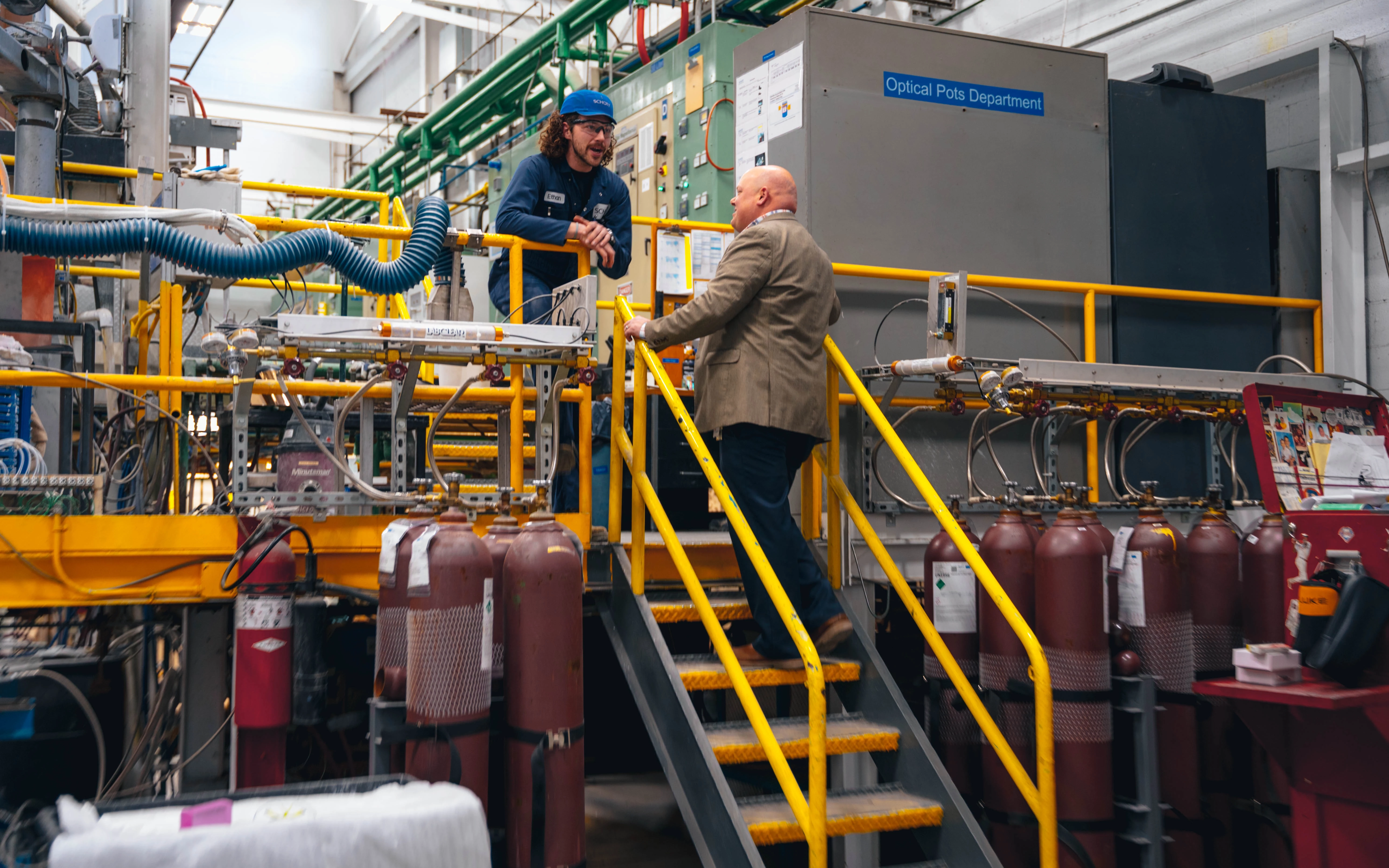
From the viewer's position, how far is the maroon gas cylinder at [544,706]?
3.11 metres

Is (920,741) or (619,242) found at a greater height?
(619,242)

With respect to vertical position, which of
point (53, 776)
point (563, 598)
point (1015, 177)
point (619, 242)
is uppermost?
point (1015, 177)

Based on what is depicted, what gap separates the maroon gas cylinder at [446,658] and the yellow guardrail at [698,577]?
677 mm

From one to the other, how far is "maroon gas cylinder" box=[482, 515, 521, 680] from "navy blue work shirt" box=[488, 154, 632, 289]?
1.39 meters

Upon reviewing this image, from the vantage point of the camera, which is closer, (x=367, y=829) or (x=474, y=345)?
(x=367, y=829)

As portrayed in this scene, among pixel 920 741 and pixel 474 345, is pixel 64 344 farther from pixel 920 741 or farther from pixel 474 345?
pixel 920 741

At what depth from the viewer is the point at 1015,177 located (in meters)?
5.21

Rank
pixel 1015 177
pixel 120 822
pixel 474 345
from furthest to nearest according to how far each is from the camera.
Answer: pixel 1015 177 < pixel 474 345 < pixel 120 822

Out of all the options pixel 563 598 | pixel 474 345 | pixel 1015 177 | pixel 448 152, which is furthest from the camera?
pixel 448 152

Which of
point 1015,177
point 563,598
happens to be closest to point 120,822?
point 563,598

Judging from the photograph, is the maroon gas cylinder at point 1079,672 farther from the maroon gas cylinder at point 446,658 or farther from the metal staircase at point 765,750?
the maroon gas cylinder at point 446,658

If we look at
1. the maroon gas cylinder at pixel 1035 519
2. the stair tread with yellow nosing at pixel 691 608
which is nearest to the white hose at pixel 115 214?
the stair tread with yellow nosing at pixel 691 608

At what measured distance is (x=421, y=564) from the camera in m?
3.04

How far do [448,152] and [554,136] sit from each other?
921cm
